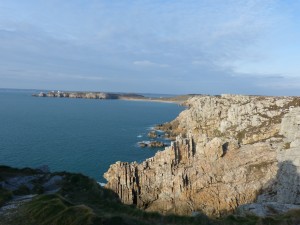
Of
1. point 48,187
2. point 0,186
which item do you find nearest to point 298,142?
point 48,187

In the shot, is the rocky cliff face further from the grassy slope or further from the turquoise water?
the grassy slope

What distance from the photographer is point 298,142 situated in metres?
46.7

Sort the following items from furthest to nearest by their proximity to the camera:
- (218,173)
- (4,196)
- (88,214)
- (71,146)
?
(71,146) → (218,173) → (4,196) → (88,214)

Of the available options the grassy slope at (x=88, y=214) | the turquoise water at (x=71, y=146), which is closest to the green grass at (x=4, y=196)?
the grassy slope at (x=88, y=214)

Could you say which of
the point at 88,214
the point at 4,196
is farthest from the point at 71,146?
the point at 88,214

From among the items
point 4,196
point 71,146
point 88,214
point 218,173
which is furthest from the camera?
point 71,146

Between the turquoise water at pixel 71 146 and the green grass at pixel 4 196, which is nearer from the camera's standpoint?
the green grass at pixel 4 196

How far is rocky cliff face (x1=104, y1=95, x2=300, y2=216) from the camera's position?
44969 millimetres

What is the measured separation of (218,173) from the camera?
52375 millimetres

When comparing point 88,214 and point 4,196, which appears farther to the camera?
point 4,196

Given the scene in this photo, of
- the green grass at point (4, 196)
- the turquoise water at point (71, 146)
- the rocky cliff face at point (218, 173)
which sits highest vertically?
the green grass at point (4, 196)

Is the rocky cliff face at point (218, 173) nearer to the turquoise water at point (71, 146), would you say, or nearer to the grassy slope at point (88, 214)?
the turquoise water at point (71, 146)

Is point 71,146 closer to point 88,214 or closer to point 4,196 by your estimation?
point 4,196

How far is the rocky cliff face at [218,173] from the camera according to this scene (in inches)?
1770
